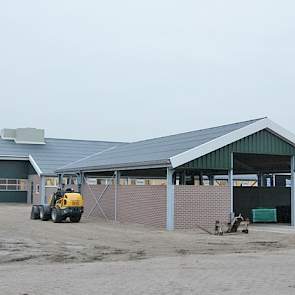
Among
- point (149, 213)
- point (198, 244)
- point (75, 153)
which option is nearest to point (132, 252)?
point (198, 244)

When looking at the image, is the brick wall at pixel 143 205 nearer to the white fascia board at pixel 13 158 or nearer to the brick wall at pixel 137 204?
the brick wall at pixel 137 204

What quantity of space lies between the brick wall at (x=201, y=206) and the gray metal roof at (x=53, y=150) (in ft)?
90.8

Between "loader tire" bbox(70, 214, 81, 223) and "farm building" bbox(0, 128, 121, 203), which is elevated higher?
"farm building" bbox(0, 128, 121, 203)

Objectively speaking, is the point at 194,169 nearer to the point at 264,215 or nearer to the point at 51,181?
the point at 264,215

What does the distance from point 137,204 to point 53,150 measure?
30.1 meters

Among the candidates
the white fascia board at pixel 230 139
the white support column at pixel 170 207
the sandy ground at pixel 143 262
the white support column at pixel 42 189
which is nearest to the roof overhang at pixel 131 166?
the white fascia board at pixel 230 139

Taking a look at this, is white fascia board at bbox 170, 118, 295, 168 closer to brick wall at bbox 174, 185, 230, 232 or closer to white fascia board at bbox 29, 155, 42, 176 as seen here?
brick wall at bbox 174, 185, 230, 232

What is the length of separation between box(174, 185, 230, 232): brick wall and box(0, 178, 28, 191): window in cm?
3458

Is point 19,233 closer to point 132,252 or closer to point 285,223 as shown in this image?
point 132,252

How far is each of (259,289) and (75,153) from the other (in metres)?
47.2

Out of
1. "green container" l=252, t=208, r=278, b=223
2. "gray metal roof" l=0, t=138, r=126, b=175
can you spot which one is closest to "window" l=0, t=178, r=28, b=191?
"gray metal roof" l=0, t=138, r=126, b=175

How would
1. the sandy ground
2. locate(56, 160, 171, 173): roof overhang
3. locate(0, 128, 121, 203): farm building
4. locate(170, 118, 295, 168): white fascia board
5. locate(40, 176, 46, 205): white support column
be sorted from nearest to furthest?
the sandy ground → locate(170, 118, 295, 168): white fascia board → locate(56, 160, 171, 173): roof overhang → locate(40, 176, 46, 205): white support column → locate(0, 128, 121, 203): farm building

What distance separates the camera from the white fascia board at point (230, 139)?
991 inches

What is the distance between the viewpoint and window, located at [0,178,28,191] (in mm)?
56938
